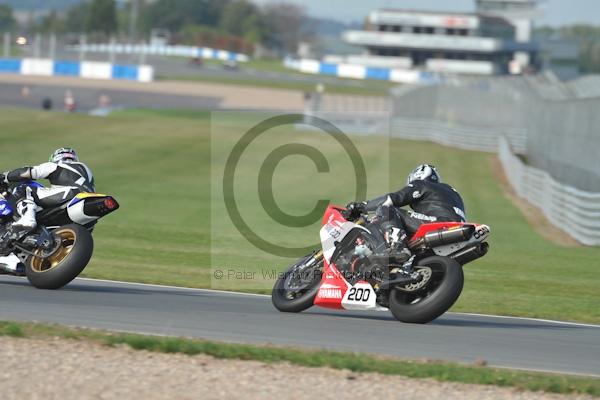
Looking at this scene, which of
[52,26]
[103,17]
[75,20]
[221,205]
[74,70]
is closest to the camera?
[221,205]

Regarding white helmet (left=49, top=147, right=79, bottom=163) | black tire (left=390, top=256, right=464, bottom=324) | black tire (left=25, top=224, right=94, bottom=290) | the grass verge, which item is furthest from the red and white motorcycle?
the grass verge

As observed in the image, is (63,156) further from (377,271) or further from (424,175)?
(424,175)

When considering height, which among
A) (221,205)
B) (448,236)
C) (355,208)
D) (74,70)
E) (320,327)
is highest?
(355,208)

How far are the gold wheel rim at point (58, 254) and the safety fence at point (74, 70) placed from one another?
80534 millimetres

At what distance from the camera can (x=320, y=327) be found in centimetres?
1005

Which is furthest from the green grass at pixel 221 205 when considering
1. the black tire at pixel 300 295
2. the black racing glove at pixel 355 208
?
the black racing glove at pixel 355 208

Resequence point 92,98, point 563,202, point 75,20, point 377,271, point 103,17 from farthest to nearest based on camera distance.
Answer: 1. point 75,20
2. point 103,17
3. point 92,98
4. point 563,202
5. point 377,271

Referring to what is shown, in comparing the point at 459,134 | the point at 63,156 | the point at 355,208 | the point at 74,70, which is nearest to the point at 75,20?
the point at 74,70

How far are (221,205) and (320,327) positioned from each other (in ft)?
55.0

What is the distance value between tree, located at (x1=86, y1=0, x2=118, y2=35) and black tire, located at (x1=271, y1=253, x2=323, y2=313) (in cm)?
12568

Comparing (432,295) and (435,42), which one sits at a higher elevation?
(432,295)

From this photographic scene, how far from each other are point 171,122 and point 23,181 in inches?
1541

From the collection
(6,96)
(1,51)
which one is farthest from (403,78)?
(6,96)

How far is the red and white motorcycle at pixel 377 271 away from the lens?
976 cm
